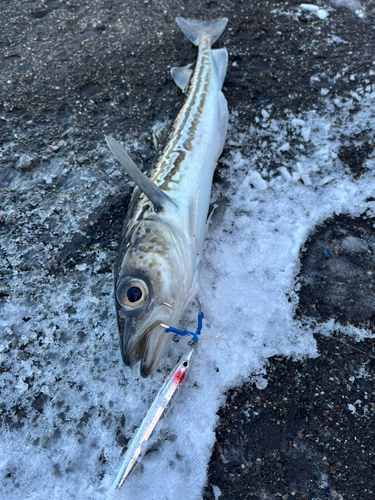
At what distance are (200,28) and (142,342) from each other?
3.63 metres

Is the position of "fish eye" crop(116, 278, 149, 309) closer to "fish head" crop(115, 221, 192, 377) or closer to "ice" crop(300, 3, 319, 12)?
"fish head" crop(115, 221, 192, 377)

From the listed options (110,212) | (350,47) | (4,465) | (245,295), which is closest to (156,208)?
(110,212)

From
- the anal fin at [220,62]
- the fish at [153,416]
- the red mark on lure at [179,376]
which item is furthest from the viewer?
the anal fin at [220,62]

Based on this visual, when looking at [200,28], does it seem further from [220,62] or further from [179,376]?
[179,376]

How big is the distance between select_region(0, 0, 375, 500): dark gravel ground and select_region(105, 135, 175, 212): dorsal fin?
2.08ft

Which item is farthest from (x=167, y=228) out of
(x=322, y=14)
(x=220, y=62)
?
(x=322, y=14)

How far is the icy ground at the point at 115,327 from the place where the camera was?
2021 mm

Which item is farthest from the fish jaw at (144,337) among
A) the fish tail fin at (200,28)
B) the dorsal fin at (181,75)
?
the fish tail fin at (200,28)

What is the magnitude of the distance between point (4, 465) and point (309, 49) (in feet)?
15.7

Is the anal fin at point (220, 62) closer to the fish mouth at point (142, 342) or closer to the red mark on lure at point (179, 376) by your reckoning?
the fish mouth at point (142, 342)

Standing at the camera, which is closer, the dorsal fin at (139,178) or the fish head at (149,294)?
the fish head at (149,294)

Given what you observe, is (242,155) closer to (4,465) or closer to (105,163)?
(105,163)

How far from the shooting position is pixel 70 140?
128 inches

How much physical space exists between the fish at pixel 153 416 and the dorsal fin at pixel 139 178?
106 cm
